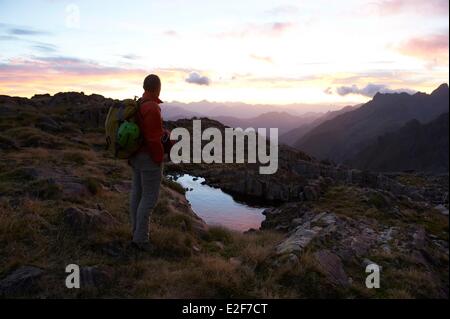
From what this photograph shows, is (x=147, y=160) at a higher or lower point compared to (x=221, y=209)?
higher

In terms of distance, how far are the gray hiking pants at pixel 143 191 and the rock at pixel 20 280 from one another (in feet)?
7.62

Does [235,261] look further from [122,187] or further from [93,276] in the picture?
[122,187]

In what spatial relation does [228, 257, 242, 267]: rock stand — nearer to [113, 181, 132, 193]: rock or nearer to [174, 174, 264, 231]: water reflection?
[113, 181, 132, 193]: rock

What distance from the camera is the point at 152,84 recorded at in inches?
362

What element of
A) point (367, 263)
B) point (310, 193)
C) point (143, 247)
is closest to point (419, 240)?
point (367, 263)

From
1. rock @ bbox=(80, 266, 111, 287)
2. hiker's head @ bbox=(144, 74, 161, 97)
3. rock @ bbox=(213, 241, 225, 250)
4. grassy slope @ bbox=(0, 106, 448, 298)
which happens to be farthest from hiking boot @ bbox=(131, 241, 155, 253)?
hiker's head @ bbox=(144, 74, 161, 97)

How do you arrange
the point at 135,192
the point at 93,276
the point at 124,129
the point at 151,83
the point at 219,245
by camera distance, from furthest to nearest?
the point at 219,245, the point at 135,192, the point at 151,83, the point at 124,129, the point at 93,276

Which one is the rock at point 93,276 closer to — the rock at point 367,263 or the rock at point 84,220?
the rock at point 84,220

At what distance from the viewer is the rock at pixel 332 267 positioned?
372 inches

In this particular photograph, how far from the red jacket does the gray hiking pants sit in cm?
32

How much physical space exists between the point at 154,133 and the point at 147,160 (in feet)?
2.29

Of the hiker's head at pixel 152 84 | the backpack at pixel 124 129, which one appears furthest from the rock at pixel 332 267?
the hiker's head at pixel 152 84
